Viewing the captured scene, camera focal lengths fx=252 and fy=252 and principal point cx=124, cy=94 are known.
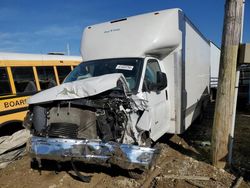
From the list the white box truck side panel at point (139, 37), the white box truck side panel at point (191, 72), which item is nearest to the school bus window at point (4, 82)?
the white box truck side panel at point (139, 37)

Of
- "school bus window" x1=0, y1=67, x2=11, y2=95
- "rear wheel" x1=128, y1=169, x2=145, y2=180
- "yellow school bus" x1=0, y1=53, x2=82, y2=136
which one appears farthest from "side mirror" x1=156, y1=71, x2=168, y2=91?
"school bus window" x1=0, y1=67, x2=11, y2=95

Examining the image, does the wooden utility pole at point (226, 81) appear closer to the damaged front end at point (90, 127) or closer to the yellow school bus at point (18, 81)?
the damaged front end at point (90, 127)

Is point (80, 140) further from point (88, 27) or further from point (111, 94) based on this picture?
point (88, 27)

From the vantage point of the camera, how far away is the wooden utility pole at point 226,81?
4.28 meters

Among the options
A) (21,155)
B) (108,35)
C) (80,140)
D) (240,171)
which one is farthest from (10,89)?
(240,171)

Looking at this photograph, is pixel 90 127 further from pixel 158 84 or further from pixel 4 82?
pixel 4 82

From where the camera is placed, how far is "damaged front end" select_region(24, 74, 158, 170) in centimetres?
373

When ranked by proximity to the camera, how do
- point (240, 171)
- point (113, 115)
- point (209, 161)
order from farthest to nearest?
1. point (209, 161)
2. point (240, 171)
3. point (113, 115)

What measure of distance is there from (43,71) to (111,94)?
4917 mm

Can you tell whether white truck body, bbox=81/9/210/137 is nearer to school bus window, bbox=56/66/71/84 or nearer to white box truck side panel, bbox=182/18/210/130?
white box truck side panel, bbox=182/18/210/130

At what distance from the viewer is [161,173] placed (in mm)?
4605

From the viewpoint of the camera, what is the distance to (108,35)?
584 cm

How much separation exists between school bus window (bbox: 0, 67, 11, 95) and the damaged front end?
2.98m

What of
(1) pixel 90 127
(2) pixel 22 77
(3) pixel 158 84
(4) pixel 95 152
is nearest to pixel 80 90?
(1) pixel 90 127
